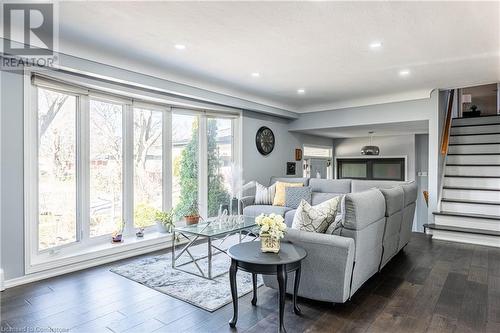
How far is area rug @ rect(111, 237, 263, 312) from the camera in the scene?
2836 millimetres

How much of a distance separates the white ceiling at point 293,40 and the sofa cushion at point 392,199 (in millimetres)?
1603

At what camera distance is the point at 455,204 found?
5309 mm

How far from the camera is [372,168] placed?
349 inches

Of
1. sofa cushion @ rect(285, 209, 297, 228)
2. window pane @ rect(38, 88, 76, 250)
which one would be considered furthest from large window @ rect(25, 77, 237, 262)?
sofa cushion @ rect(285, 209, 297, 228)

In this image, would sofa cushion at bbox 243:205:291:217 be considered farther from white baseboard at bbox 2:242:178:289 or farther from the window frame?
white baseboard at bbox 2:242:178:289

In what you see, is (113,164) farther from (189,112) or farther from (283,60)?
(283,60)

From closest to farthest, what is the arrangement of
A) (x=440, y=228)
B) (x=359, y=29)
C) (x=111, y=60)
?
(x=359, y=29) → (x=111, y=60) → (x=440, y=228)

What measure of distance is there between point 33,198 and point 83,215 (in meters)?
0.71

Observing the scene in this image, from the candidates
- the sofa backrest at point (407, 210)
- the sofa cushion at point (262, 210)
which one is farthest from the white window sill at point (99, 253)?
the sofa backrest at point (407, 210)

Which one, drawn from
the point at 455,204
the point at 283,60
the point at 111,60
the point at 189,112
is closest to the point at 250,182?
the point at 189,112

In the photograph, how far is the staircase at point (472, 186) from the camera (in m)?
4.82

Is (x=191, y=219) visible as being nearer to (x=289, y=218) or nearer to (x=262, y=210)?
(x=262, y=210)

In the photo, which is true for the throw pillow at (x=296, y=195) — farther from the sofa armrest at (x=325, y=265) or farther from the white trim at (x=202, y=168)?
the sofa armrest at (x=325, y=265)

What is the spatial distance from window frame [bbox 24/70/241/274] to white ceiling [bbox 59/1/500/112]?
0.66 metres
